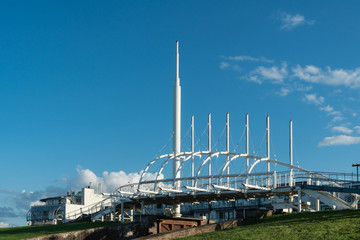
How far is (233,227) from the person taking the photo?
124ft

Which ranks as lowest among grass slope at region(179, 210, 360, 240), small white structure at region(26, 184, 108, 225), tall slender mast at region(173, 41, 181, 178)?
small white structure at region(26, 184, 108, 225)

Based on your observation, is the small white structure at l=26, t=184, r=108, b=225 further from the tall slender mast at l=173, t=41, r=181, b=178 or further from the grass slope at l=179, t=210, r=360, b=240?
the grass slope at l=179, t=210, r=360, b=240

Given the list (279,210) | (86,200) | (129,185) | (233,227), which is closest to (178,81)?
(129,185)

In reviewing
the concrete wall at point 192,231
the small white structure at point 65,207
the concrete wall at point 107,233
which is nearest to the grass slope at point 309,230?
the concrete wall at point 192,231

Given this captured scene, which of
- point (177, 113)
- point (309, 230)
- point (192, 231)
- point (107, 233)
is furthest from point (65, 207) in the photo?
point (309, 230)

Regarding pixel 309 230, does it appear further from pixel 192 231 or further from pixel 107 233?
pixel 107 233

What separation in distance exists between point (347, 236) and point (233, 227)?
1116cm

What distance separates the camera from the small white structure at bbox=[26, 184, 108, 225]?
2958 inches

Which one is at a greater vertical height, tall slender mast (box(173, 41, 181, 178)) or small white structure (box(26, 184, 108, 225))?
tall slender mast (box(173, 41, 181, 178))

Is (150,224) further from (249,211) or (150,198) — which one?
(150,198)

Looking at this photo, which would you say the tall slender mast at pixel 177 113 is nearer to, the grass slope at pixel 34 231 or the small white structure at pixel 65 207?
the small white structure at pixel 65 207

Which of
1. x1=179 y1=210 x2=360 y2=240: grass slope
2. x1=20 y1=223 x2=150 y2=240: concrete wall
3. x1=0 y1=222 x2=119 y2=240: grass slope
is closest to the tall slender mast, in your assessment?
x1=0 y1=222 x2=119 y2=240: grass slope

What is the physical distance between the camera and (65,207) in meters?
74.4

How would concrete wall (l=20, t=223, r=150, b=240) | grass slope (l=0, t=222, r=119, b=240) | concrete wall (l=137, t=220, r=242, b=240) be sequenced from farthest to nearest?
grass slope (l=0, t=222, r=119, b=240)
concrete wall (l=20, t=223, r=150, b=240)
concrete wall (l=137, t=220, r=242, b=240)
